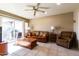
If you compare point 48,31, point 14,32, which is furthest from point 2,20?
point 48,31

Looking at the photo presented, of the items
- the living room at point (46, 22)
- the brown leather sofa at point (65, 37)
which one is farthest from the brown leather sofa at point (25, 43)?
the brown leather sofa at point (65, 37)

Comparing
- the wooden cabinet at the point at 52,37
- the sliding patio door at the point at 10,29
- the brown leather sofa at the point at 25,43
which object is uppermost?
the sliding patio door at the point at 10,29

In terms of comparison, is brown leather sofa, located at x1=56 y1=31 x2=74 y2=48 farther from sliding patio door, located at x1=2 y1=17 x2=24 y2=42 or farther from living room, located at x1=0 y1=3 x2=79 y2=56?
sliding patio door, located at x1=2 y1=17 x2=24 y2=42

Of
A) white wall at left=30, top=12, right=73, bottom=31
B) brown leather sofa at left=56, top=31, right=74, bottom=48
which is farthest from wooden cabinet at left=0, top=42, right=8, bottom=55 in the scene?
brown leather sofa at left=56, top=31, right=74, bottom=48

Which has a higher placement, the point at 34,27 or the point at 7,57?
the point at 34,27

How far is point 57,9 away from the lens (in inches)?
93.2

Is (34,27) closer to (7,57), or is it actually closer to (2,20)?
(2,20)

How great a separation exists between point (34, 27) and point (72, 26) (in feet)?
3.40

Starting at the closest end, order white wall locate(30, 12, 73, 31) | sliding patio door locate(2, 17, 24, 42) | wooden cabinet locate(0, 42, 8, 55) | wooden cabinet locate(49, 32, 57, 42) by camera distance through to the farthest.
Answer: wooden cabinet locate(0, 42, 8, 55) → sliding patio door locate(2, 17, 24, 42) → white wall locate(30, 12, 73, 31) → wooden cabinet locate(49, 32, 57, 42)

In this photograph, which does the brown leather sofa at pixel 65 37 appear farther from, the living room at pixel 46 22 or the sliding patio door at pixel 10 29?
the sliding patio door at pixel 10 29

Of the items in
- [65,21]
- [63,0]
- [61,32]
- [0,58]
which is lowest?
[0,58]

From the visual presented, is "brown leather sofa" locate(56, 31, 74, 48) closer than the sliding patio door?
No

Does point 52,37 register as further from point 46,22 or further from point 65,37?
point 65,37

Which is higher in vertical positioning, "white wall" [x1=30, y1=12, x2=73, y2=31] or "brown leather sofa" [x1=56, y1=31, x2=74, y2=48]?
"white wall" [x1=30, y1=12, x2=73, y2=31]
